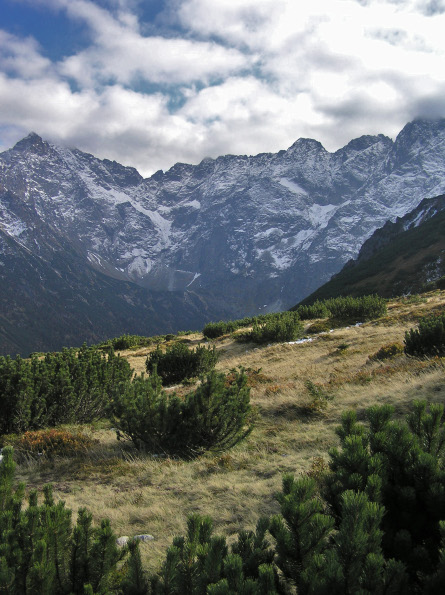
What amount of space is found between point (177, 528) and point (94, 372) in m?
7.89

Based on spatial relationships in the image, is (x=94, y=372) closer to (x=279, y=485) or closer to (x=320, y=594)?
(x=279, y=485)

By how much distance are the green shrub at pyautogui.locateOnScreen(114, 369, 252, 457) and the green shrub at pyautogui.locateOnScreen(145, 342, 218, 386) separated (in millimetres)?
9531

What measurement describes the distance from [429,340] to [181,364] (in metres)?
10.2

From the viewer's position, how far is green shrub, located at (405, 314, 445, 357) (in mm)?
12391

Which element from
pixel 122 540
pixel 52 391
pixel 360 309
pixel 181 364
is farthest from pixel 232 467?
pixel 360 309

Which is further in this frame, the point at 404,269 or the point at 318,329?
the point at 404,269

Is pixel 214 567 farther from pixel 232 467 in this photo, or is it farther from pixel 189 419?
pixel 189 419

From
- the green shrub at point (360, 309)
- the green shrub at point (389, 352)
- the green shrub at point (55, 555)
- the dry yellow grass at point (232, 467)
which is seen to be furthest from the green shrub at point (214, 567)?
the green shrub at point (360, 309)

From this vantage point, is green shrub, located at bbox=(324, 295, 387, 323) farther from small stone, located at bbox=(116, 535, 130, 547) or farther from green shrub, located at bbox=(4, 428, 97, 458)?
A: small stone, located at bbox=(116, 535, 130, 547)

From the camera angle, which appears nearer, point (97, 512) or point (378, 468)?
point (378, 468)

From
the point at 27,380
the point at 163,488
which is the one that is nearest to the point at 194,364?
the point at 27,380

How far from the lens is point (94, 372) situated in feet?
39.0

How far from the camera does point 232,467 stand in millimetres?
6574

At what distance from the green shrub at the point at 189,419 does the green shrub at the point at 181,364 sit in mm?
9531
